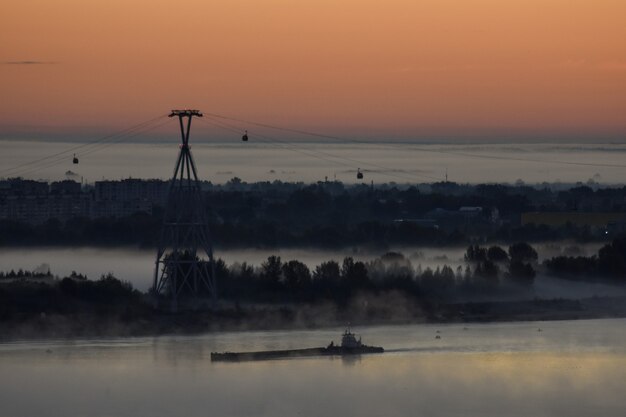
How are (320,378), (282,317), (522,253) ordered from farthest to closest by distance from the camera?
(522,253)
(282,317)
(320,378)

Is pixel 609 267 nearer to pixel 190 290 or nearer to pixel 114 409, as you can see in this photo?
pixel 190 290

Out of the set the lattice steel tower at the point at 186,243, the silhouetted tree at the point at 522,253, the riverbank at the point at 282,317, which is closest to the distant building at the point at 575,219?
the silhouetted tree at the point at 522,253

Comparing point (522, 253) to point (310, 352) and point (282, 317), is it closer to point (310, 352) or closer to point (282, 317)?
point (282, 317)

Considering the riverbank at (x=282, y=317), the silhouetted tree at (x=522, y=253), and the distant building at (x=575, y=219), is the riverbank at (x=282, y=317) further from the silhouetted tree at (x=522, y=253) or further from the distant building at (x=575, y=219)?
the distant building at (x=575, y=219)

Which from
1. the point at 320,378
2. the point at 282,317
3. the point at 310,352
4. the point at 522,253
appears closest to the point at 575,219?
the point at 522,253

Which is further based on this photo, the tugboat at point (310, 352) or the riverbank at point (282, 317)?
the riverbank at point (282, 317)

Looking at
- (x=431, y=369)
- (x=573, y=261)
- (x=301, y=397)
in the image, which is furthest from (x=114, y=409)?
(x=573, y=261)

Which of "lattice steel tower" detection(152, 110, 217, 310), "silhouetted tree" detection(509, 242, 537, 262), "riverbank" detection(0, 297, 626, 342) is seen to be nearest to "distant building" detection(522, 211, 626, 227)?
"silhouetted tree" detection(509, 242, 537, 262)
